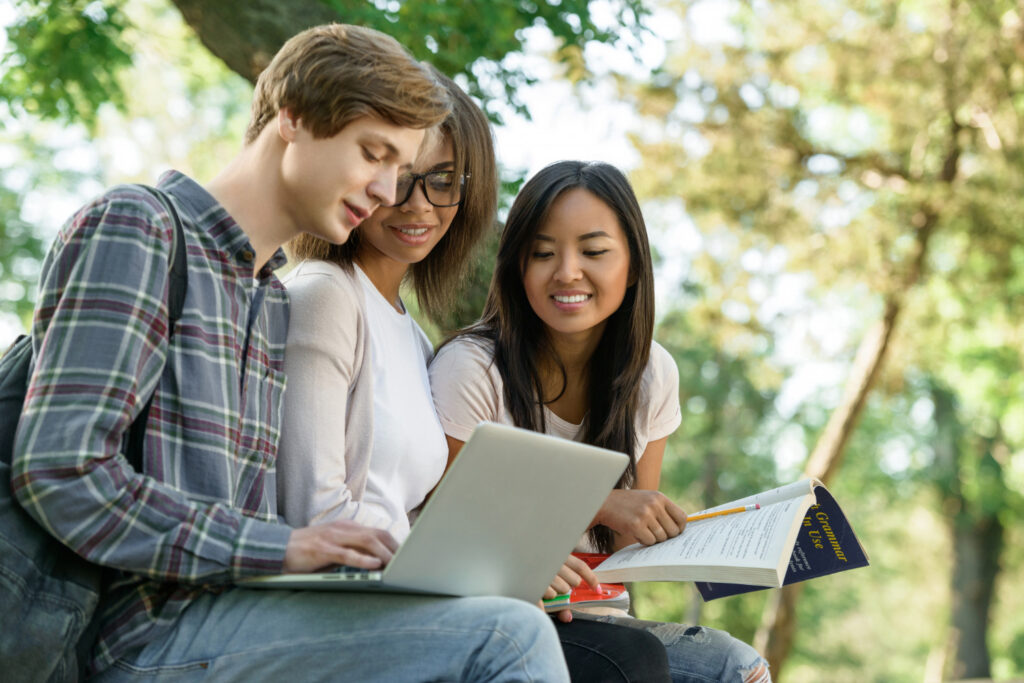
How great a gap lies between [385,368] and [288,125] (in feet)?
2.20

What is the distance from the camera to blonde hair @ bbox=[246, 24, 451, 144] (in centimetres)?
180

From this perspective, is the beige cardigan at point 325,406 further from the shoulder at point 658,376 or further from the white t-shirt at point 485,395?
the shoulder at point 658,376

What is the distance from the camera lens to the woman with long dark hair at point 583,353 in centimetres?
261

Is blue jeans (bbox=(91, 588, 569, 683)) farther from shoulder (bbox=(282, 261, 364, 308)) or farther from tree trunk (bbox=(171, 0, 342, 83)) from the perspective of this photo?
tree trunk (bbox=(171, 0, 342, 83))

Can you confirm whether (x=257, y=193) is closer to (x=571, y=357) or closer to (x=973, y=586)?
(x=571, y=357)

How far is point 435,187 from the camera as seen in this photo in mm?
2416

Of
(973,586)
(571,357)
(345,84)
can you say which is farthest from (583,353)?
(973,586)

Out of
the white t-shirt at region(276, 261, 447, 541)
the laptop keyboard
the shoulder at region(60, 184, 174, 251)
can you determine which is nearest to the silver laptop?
the laptop keyboard

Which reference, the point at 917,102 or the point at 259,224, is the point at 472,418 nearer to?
the point at 259,224

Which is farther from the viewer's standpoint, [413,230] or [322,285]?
[413,230]

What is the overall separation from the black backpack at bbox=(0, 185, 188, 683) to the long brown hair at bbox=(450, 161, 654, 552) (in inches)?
54.6

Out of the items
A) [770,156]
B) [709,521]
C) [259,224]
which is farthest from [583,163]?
[770,156]

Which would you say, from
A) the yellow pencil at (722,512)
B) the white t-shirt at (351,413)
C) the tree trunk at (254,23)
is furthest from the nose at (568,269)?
the tree trunk at (254,23)

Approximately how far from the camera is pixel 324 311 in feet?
6.76
